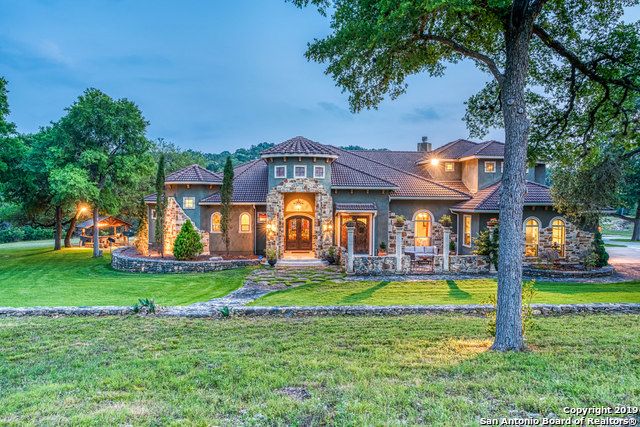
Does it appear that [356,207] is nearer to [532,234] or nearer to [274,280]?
[274,280]

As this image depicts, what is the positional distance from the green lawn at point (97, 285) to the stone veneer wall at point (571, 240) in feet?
50.7

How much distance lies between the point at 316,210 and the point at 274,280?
5.80 m

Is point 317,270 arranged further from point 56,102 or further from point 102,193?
point 56,102

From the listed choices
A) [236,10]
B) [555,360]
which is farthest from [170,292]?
[236,10]

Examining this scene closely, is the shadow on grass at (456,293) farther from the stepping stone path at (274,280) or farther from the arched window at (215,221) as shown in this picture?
the arched window at (215,221)

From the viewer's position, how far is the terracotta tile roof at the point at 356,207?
63.1ft

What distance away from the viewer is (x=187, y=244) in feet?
60.8

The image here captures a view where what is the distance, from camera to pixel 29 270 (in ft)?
62.8

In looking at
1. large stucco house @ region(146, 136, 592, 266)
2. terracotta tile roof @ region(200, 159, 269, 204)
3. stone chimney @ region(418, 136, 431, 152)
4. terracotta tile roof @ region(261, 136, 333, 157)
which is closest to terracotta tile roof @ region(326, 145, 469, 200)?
large stucco house @ region(146, 136, 592, 266)

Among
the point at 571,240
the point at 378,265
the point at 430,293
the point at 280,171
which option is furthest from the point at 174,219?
the point at 571,240

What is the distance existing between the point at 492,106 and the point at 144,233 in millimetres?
20741

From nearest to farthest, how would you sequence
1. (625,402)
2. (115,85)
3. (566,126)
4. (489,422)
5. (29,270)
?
1. (489,422)
2. (625,402)
3. (566,126)
4. (29,270)
5. (115,85)

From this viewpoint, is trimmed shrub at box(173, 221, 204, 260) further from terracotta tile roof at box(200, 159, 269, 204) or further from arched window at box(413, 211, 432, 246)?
arched window at box(413, 211, 432, 246)

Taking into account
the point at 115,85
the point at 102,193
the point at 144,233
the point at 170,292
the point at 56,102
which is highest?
the point at 56,102
